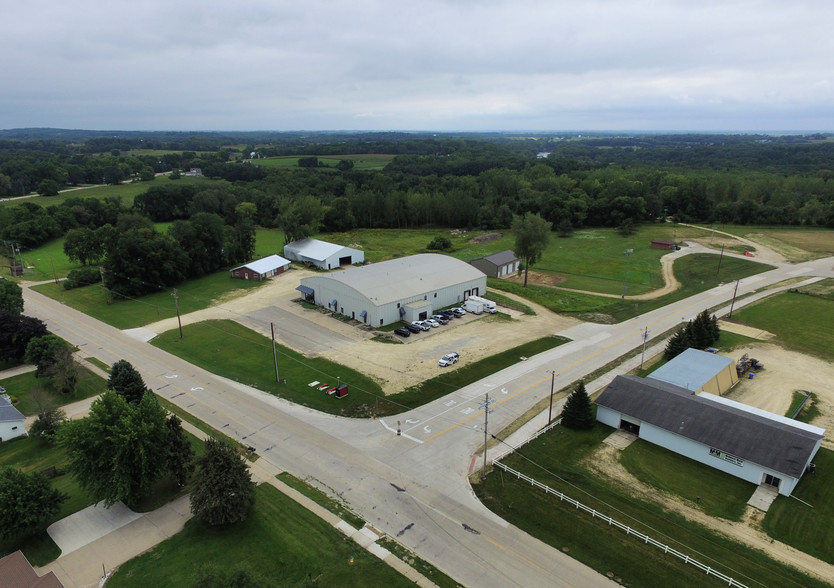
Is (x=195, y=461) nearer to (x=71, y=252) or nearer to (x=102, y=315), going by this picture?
(x=102, y=315)

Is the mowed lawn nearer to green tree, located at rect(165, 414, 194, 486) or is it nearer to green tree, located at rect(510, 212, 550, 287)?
green tree, located at rect(165, 414, 194, 486)

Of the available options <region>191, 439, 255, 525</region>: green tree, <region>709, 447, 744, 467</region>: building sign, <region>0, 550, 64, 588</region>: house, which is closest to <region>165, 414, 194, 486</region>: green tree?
<region>191, 439, 255, 525</region>: green tree

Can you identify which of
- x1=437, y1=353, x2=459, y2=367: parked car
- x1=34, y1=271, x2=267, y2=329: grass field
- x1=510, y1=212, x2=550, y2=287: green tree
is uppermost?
x1=510, y1=212, x2=550, y2=287: green tree

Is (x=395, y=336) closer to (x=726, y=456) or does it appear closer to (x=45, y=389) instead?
(x=726, y=456)

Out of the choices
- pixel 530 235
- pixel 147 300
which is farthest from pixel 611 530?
pixel 147 300

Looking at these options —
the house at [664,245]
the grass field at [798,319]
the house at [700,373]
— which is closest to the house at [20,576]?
the house at [700,373]

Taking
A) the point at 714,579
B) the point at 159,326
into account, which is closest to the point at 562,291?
the point at 714,579

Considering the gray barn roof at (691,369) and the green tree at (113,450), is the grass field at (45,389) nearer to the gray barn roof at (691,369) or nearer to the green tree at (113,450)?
the green tree at (113,450)
